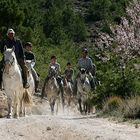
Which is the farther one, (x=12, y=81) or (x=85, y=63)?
(x=85, y=63)

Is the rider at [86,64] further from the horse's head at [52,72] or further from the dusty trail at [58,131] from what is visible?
the dusty trail at [58,131]

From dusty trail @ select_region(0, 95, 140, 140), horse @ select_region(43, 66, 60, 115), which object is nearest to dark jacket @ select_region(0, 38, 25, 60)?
dusty trail @ select_region(0, 95, 140, 140)

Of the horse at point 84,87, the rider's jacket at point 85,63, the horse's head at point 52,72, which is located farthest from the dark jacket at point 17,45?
→ the horse at point 84,87

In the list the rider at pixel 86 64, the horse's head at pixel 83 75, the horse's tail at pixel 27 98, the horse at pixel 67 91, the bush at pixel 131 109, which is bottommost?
the bush at pixel 131 109

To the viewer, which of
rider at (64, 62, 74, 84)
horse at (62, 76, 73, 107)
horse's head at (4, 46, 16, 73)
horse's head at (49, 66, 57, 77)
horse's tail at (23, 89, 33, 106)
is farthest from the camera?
rider at (64, 62, 74, 84)

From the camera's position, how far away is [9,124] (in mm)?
13336

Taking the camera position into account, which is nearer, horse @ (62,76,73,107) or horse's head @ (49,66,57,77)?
horse's head @ (49,66,57,77)

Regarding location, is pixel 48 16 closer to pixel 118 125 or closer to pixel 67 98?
pixel 67 98

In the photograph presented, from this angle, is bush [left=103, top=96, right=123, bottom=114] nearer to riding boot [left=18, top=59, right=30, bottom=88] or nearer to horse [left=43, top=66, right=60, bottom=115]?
horse [left=43, top=66, right=60, bottom=115]

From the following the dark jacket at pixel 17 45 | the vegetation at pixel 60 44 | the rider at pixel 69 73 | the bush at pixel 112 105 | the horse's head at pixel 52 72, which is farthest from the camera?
the rider at pixel 69 73

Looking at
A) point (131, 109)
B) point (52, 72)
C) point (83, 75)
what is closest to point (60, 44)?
point (83, 75)

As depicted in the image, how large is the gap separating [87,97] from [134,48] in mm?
4218

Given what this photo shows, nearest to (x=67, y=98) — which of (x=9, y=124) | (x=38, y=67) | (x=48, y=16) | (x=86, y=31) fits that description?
(x=9, y=124)

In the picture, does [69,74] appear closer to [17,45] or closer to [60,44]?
[17,45]
